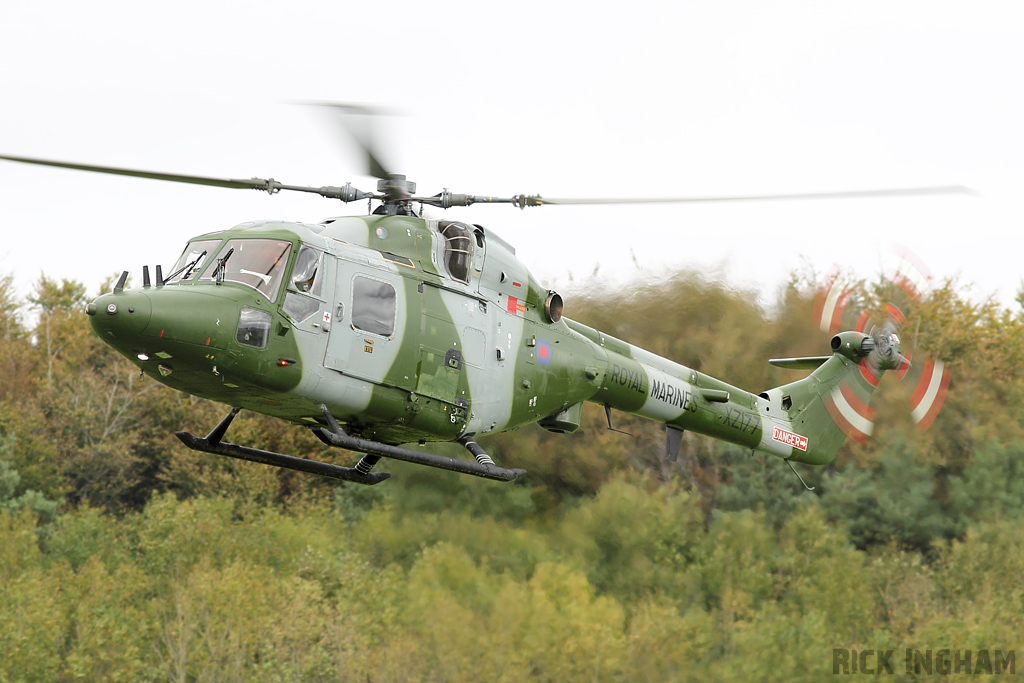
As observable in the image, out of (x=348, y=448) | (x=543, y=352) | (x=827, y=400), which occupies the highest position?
(x=827, y=400)

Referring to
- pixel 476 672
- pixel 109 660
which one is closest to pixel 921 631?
pixel 476 672

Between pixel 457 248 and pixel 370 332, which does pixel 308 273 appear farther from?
pixel 457 248

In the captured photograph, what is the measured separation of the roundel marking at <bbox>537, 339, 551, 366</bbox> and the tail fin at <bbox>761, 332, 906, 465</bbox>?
12.5ft

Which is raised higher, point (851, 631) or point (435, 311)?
point (435, 311)

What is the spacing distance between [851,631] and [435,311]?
74.2 ft

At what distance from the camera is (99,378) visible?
116 feet

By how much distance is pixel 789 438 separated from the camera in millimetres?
15016

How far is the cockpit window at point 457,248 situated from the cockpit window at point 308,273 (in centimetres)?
154

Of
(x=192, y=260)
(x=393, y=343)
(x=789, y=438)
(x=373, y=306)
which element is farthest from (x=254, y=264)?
(x=789, y=438)

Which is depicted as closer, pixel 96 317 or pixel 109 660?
pixel 96 317

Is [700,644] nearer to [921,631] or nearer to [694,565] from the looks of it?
[694,565]

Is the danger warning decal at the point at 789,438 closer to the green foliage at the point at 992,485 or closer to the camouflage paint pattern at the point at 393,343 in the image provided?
the camouflage paint pattern at the point at 393,343

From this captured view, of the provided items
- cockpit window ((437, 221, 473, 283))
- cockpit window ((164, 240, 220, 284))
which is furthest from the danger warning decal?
cockpit window ((164, 240, 220, 284))

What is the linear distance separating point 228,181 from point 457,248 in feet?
7.22
